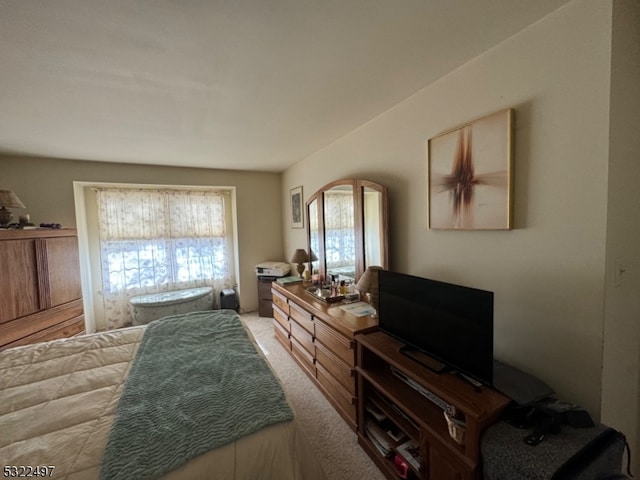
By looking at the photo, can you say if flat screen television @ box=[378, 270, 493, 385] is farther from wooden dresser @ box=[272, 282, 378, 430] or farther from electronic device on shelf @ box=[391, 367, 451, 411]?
wooden dresser @ box=[272, 282, 378, 430]

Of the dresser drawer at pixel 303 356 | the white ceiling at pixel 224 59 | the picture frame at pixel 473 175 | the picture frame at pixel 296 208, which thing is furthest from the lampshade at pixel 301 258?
the picture frame at pixel 473 175

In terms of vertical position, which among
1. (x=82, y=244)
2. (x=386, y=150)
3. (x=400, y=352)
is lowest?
(x=400, y=352)

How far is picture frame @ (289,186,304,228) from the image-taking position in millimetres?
3830

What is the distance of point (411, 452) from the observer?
143 centimetres

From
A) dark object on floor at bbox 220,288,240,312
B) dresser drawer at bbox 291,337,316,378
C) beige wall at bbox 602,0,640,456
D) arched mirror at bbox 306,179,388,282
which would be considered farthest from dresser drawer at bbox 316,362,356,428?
dark object on floor at bbox 220,288,240,312

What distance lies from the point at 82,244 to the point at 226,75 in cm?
360

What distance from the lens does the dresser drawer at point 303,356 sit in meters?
2.39

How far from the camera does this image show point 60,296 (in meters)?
2.89

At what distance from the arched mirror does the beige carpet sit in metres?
1.06

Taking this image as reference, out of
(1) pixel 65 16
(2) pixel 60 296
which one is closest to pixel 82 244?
(2) pixel 60 296

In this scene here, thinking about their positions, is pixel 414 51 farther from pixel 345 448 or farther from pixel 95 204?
pixel 95 204

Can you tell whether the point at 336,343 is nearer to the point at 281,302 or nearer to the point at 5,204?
the point at 281,302

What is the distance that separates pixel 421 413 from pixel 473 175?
1331mm

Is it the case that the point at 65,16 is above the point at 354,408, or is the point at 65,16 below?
above
